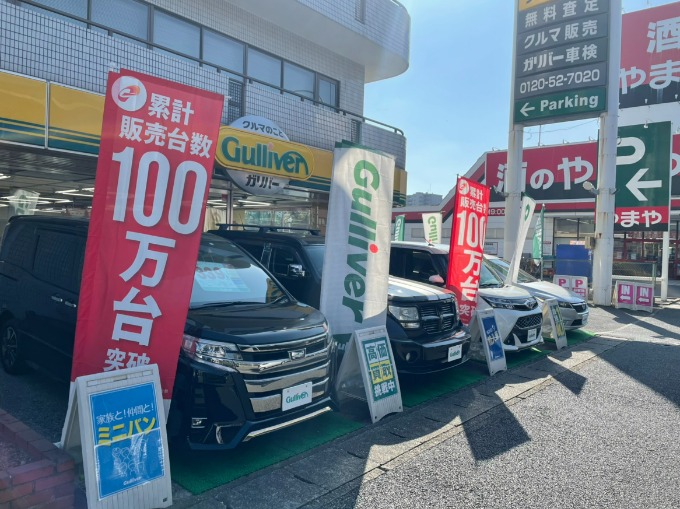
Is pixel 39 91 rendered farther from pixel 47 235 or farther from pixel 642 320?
pixel 642 320

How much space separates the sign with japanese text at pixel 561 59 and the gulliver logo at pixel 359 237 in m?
9.78

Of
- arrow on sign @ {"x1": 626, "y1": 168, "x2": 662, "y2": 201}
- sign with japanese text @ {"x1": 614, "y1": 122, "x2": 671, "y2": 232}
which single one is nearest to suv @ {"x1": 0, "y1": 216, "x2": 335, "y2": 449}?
sign with japanese text @ {"x1": 614, "y1": 122, "x2": 671, "y2": 232}

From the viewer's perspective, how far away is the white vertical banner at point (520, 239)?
895 centimetres

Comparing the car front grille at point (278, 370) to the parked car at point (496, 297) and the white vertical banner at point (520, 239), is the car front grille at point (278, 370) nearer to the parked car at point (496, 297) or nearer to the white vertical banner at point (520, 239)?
the parked car at point (496, 297)

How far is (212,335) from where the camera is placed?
3857 millimetres

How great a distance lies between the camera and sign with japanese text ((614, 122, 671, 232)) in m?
13.9

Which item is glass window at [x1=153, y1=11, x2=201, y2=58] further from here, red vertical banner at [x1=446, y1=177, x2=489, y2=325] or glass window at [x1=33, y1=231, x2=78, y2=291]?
red vertical banner at [x1=446, y1=177, x2=489, y2=325]

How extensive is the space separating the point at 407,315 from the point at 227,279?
7.10 ft

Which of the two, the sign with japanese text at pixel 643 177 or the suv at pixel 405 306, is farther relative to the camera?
the sign with japanese text at pixel 643 177

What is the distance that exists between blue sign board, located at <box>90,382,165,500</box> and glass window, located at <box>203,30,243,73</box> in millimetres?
8170

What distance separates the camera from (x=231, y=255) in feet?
17.3

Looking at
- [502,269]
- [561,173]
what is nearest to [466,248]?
[502,269]

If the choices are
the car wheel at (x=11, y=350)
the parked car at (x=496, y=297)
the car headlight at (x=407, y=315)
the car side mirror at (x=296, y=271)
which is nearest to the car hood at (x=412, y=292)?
the car headlight at (x=407, y=315)

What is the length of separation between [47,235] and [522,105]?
40.8 ft
